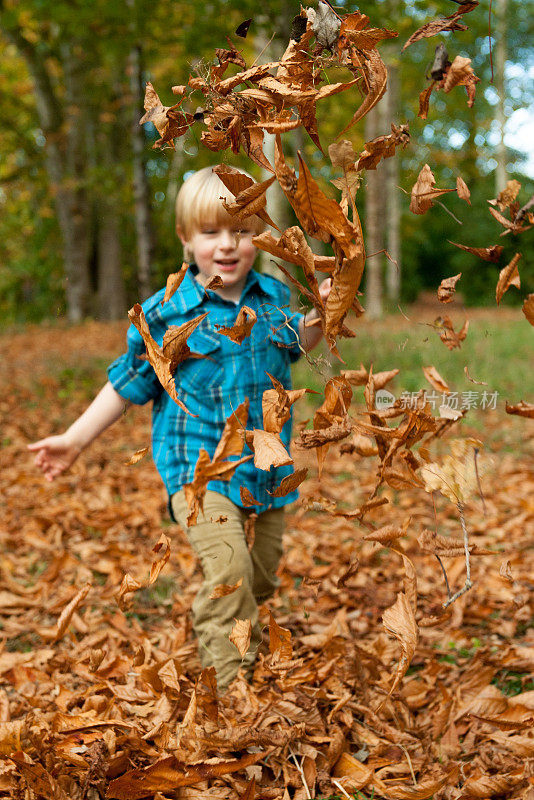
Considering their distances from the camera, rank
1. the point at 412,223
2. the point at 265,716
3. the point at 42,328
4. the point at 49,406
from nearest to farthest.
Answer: the point at 265,716 → the point at 49,406 → the point at 42,328 → the point at 412,223

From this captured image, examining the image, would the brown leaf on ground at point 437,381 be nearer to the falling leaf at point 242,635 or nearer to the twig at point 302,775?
the falling leaf at point 242,635

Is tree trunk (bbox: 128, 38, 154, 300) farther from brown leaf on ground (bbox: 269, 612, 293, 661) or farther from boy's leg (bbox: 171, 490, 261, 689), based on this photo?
brown leaf on ground (bbox: 269, 612, 293, 661)

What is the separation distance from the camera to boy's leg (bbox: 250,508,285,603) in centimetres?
242

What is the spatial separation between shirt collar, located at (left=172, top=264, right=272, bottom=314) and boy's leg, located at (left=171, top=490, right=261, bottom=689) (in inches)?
24.0

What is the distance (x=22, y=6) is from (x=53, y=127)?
497 centimetres

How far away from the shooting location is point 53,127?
38.6 ft

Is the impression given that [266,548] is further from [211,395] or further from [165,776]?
[165,776]

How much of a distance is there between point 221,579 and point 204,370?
663 millimetres

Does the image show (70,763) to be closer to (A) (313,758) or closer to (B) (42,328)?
(A) (313,758)

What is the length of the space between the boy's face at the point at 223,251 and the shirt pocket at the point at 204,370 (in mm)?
185

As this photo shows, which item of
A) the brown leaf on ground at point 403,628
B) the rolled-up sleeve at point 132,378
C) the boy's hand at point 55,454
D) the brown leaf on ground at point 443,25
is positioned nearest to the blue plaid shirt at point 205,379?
the rolled-up sleeve at point 132,378

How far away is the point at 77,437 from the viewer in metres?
2.26

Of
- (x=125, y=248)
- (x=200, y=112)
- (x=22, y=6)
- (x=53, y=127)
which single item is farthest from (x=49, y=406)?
(x=125, y=248)

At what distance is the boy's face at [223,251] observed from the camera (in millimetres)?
2176
